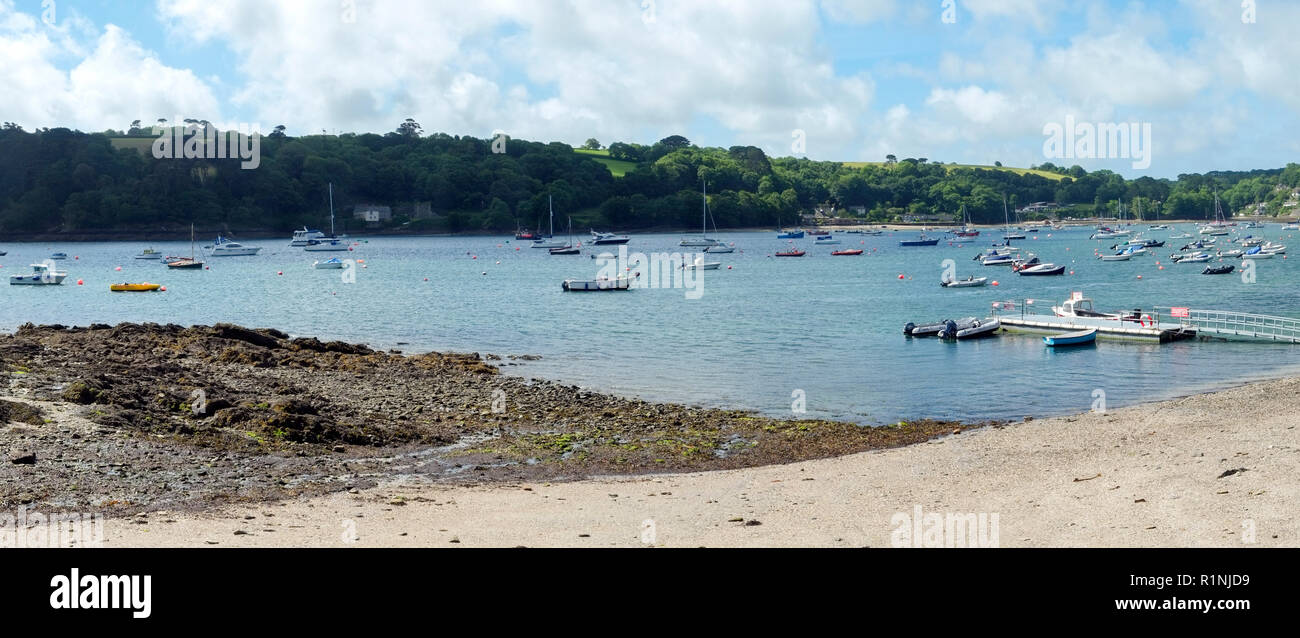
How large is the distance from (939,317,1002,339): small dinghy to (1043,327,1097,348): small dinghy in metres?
→ 2.96

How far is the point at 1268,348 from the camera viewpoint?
41.3 metres

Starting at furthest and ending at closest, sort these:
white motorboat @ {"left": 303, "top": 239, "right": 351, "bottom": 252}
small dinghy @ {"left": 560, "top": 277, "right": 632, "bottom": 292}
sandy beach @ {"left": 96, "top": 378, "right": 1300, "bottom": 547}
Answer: white motorboat @ {"left": 303, "top": 239, "right": 351, "bottom": 252} < small dinghy @ {"left": 560, "top": 277, "right": 632, "bottom": 292} < sandy beach @ {"left": 96, "top": 378, "right": 1300, "bottom": 547}

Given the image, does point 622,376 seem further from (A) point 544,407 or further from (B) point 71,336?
(B) point 71,336

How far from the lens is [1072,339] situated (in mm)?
42531

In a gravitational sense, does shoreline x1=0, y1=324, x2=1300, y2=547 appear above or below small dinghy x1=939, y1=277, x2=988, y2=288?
below

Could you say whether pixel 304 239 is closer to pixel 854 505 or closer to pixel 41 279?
pixel 41 279

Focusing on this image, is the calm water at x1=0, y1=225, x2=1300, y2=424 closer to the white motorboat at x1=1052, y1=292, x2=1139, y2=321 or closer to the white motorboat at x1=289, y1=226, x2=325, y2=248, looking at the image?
the white motorboat at x1=1052, y1=292, x2=1139, y2=321

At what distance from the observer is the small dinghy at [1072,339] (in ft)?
139

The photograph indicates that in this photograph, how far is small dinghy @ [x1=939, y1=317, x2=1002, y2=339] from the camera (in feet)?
150

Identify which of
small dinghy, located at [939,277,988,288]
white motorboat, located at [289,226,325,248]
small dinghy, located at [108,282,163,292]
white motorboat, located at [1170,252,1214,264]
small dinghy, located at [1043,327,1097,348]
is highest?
white motorboat, located at [289,226,325,248]

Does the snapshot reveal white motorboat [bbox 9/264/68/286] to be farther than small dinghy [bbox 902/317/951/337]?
Yes

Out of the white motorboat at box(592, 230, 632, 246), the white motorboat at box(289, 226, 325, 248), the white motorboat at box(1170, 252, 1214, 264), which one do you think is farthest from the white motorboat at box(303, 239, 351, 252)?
the white motorboat at box(1170, 252, 1214, 264)

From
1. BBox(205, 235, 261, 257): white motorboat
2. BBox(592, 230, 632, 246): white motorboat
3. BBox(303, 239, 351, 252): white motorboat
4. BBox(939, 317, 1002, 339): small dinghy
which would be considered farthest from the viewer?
BBox(592, 230, 632, 246): white motorboat

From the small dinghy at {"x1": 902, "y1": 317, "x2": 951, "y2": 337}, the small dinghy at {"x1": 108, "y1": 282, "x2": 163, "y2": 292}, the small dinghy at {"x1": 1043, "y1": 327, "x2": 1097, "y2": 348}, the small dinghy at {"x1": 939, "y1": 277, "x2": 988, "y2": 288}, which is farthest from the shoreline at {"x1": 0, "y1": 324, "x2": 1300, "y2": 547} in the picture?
the small dinghy at {"x1": 108, "y1": 282, "x2": 163, "y2": 292}
